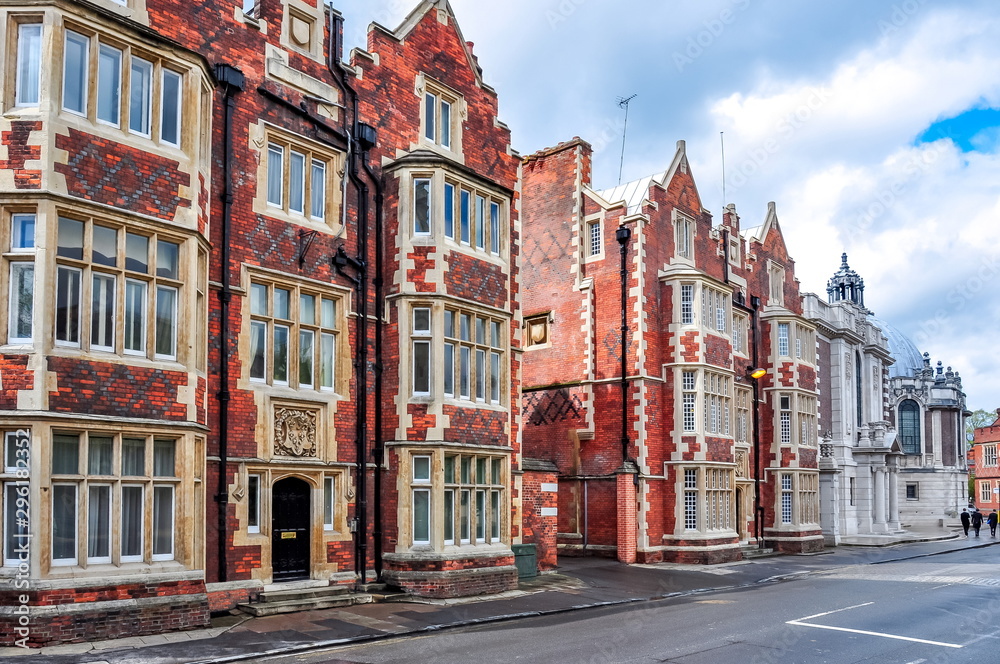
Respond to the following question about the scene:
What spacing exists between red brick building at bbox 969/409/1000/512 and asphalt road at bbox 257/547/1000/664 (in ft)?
286

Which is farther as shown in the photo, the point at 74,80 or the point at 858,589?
the point at 858,589

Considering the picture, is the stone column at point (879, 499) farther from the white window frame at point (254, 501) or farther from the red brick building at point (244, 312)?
the white window frame at point (254, 501)

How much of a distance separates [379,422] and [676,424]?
1378 cm

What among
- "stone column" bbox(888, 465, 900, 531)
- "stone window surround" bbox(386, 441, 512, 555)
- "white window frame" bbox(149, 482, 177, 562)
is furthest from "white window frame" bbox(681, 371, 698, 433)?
"stone column" bbox(888, 465, 900, 531)

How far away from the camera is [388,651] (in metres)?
13.8

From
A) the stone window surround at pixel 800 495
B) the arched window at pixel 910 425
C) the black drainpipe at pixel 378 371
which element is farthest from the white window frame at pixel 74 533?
the arched window at pixel 910 425

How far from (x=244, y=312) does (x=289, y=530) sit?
4.51m

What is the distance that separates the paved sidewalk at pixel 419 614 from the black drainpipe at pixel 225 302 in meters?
1.92

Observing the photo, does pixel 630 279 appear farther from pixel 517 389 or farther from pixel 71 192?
pixel 71 192

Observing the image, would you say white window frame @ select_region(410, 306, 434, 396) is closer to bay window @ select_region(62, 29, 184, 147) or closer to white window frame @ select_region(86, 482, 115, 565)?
bay window @ select_region(62, 29, 184, 147)

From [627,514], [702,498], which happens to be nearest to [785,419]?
[702,498]

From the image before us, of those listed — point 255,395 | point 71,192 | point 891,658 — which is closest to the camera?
point 891,658

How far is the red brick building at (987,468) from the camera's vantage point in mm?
98812

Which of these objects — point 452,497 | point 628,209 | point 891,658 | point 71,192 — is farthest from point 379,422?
point 628,209
